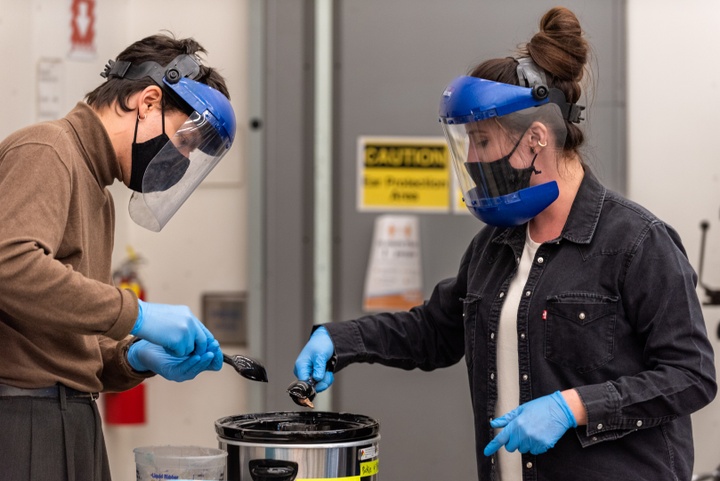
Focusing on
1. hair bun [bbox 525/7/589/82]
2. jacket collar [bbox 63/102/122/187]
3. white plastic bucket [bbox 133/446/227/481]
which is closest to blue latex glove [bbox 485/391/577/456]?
white plastic bucket [bbox 133/446/227/481]

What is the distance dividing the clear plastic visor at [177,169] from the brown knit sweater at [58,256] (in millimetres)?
87

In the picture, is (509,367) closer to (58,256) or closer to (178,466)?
(178,466)

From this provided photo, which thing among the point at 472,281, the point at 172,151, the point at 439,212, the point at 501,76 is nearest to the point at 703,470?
the point at 439,212

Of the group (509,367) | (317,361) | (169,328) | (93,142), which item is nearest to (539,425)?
(509,367)

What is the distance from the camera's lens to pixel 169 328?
5.57ft

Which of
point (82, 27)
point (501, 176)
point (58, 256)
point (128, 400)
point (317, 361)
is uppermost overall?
point (82, 27)

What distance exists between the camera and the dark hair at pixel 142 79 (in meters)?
1.83

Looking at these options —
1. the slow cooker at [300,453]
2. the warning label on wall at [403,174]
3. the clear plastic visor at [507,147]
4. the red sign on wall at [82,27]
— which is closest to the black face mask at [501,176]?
the clear plastic visor at [507,147]

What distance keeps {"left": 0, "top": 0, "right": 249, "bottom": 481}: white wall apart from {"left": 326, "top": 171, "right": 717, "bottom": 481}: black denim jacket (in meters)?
1.64

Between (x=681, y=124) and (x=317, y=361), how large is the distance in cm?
181

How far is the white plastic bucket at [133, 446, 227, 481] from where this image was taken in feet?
5.23

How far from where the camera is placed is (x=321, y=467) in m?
1.61

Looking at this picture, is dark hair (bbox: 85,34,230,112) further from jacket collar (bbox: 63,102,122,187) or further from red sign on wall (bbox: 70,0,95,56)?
red sign on wall (bbox: 70,0,95,56)

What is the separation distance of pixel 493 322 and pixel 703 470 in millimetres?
1772
